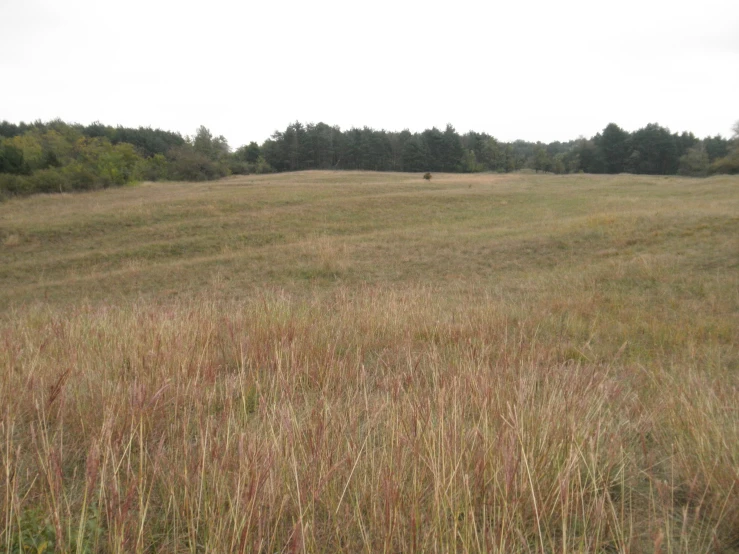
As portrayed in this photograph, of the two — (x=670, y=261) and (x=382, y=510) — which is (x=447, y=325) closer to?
(x=382, y=510)

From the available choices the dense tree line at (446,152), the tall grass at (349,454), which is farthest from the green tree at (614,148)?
the tall grass at (349,454)

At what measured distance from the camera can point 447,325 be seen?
5332 mm

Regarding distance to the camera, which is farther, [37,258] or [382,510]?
[37,258]

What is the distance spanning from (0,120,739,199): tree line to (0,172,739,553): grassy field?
53971 mm

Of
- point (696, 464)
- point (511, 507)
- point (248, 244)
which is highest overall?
point (511, 507)

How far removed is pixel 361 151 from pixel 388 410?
77.6 meters

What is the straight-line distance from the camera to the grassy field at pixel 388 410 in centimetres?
172

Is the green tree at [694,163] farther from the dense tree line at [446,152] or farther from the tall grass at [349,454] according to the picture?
the tall grass at [349,454]

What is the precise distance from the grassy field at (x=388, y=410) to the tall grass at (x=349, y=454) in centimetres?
2

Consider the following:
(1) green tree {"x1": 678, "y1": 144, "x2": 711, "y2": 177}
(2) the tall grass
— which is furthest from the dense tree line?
(2) the tall grass

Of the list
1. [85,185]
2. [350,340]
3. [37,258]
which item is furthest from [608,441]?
[85,185]

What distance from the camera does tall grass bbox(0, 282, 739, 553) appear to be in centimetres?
167

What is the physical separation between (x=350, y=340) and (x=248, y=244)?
14328mm

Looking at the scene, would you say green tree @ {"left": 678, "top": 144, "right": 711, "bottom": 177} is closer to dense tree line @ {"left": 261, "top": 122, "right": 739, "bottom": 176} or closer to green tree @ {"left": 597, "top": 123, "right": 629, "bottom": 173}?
dense tree line @ {"left": 261, "top": 122, "right": 739, "bottom": 176}
